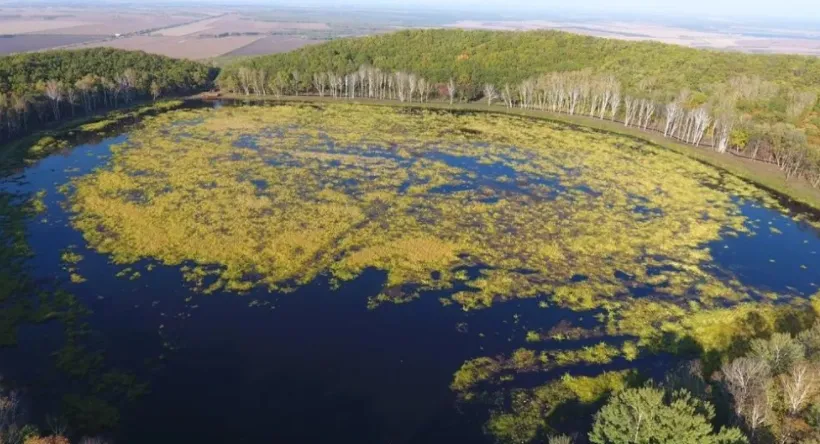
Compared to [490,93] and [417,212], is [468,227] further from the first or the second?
[490,93]

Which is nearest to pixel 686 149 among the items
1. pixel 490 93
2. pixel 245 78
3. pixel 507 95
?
pixel 507 95

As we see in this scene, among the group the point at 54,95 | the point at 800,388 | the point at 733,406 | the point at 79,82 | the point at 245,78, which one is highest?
the point at 245,78

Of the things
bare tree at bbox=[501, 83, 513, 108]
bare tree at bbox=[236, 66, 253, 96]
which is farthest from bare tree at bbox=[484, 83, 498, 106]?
bare tree at bbox=[236, 66, 253, 96]

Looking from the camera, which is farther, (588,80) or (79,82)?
(588,80)

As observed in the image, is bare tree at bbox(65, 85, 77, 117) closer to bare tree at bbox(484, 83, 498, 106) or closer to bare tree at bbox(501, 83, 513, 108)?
bare tree at bbox(484, 83, 498, 106)

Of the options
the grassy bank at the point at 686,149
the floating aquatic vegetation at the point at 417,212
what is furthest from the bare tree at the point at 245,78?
the floating aquatic vegetation at the point at 417,212

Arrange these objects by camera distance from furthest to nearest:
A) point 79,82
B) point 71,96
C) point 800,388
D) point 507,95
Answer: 1. point 507,95
2. point 79,82
3. point 71,96
4. point 800,388

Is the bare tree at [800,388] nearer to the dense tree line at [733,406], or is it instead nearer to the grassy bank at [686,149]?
the dense tree line at [733,406]
